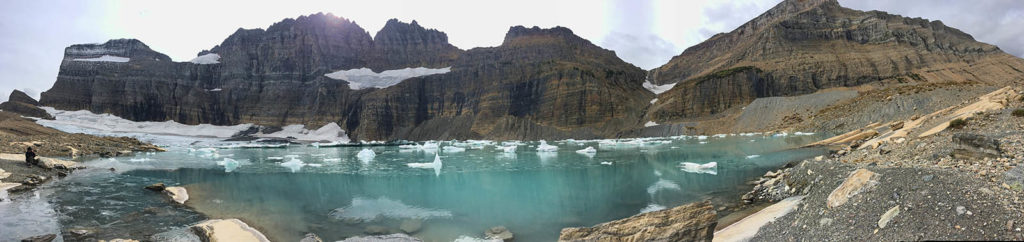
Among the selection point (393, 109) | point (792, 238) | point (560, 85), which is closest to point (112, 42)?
point (393, 109)

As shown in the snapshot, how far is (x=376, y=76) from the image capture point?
16912 centimetres

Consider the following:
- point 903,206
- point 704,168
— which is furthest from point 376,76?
point 903,206

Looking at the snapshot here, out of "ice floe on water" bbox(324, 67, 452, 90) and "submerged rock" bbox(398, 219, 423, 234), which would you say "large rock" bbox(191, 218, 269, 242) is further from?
"ice floe on water" bbox(324, 67, 452, 90)

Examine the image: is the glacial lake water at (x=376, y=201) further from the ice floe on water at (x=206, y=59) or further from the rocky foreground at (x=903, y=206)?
the ice floe on water at (x=206, y=59)

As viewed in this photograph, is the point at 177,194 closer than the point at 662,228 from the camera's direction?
No

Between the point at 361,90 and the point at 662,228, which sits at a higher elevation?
the point at 361,90

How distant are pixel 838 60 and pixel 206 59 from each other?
717ft

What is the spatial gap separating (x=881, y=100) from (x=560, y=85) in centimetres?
7460

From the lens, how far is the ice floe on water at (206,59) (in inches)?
6594

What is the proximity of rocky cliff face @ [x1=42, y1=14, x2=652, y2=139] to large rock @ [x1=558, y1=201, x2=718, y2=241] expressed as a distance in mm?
104580

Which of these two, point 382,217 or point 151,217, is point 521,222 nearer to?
point 382,217

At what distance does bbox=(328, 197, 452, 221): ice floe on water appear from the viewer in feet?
51.4

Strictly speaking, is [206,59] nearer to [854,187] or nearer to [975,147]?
[854,187]

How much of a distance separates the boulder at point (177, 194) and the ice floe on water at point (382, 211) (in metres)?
7.67
